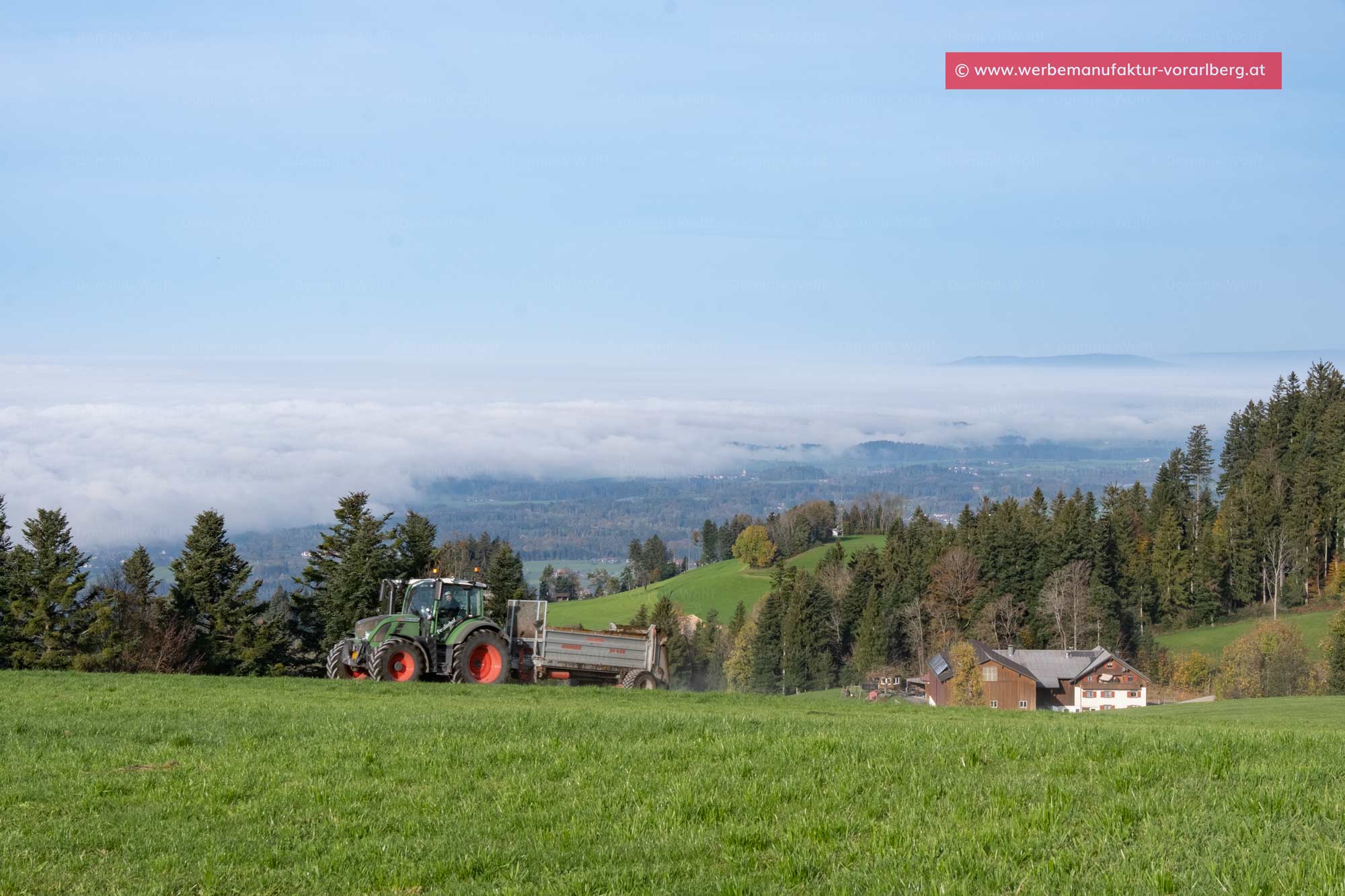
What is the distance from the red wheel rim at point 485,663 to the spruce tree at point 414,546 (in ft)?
95.5

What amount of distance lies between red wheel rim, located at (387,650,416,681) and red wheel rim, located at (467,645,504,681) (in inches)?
58.5

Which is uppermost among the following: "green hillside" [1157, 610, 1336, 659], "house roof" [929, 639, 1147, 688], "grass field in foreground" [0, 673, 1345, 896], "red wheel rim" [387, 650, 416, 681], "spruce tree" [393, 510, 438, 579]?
"spruce tree" [393, 510, 438, 579]

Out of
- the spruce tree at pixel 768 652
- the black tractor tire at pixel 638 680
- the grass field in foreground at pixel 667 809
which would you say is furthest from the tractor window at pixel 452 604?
the spruce tree at pixel 768 652

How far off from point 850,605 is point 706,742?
115 m

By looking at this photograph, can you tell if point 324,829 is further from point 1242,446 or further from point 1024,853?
point 1242,446

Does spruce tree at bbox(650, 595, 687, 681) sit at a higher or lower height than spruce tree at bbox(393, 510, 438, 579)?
lower

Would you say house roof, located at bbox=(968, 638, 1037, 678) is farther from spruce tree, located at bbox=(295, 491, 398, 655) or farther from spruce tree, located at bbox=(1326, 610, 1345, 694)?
spruce tree, located at bbox=(295, 491, 398, 655)

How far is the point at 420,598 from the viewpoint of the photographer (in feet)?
103

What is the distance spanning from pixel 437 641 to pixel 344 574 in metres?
30.5

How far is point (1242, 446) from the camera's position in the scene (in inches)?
6127

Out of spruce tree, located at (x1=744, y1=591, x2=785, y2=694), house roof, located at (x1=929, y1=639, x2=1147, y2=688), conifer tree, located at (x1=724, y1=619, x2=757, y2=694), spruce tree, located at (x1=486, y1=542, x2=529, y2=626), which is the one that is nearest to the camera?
spruce tree, located at (x1=486, y1=542, x2=529, y2=626)

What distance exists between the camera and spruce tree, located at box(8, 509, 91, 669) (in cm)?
4969

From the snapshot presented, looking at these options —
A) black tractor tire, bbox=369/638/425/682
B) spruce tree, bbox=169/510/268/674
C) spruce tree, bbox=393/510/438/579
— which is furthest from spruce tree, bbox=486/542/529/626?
black tractor tire, bbox=369/638/425/682

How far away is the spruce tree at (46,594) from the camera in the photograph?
163ft
